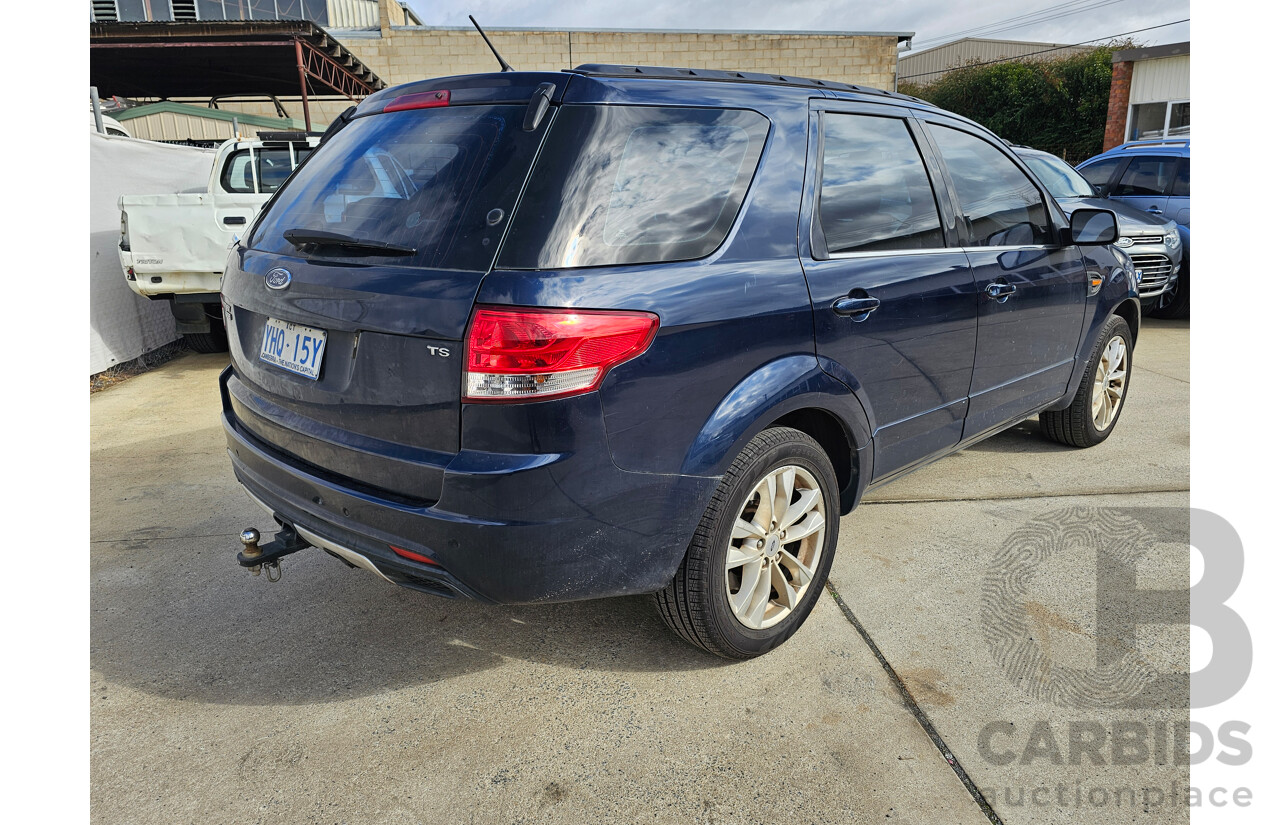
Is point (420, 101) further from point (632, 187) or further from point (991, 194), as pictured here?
point (991, 194)

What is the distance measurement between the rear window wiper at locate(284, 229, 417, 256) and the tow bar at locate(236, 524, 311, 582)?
90cm

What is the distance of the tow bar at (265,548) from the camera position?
2.60 meters

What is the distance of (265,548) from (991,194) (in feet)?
10.6

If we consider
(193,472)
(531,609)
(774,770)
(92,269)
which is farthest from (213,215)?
(774,770)

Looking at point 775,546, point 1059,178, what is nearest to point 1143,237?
point 1059,178

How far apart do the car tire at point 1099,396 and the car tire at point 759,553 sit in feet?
8.01

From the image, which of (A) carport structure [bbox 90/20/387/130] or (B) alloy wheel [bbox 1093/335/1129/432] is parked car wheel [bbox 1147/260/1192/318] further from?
(A) carport structure [bbox 90/20/387/130]

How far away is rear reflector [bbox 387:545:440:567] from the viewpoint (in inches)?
86.7

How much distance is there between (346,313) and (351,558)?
701 millimetres

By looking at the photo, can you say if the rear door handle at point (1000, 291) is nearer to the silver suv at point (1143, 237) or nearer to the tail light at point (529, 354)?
the tail light at point (529, 354)

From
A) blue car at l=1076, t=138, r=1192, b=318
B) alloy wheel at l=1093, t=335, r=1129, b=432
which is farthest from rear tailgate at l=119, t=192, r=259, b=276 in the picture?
blue car at l=1076, t=138, r=1192, b=318

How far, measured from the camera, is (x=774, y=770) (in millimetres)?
2283

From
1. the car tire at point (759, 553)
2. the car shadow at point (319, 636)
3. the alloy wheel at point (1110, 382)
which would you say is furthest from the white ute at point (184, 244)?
the alloy wheel at point (1110, 382)

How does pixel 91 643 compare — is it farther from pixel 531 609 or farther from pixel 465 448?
pixel 465 448
